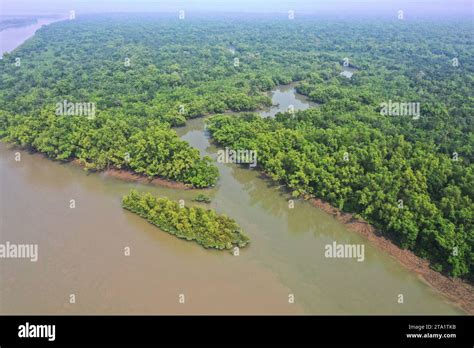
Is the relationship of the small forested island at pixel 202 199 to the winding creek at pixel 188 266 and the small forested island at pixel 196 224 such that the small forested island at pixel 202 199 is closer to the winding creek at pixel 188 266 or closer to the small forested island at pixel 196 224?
the winding creek at pixel 188 266

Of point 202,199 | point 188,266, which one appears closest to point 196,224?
point 188,266

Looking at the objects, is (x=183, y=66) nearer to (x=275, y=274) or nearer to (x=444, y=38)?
(x=275, y=274)

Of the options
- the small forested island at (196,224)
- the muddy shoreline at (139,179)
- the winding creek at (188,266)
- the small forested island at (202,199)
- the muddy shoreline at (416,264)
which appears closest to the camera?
the muddy shoreline at (416,264)

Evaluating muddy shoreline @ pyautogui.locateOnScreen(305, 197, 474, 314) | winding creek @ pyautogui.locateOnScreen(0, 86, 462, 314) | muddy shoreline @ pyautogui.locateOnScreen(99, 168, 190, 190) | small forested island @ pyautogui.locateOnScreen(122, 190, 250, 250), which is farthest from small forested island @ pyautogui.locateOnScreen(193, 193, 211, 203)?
muddy shoreline @ pyautogui.locateOnScreen(305, 197, 474, 314)

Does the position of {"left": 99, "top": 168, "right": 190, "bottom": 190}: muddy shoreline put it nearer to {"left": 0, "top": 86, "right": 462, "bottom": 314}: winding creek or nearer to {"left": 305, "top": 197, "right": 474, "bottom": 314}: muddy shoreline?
{"left": 0, "top": 86, "right": 462, "bottom": 314}: winding creek

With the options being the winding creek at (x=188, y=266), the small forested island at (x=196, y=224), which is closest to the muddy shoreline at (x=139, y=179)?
the winding creek at (x=188, y=266)
